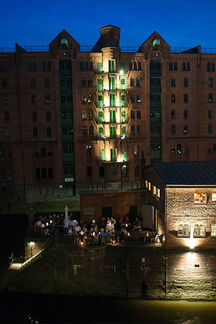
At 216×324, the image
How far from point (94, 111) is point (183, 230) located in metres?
28.7

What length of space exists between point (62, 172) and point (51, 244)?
22.5 meters

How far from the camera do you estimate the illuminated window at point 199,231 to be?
26828mm

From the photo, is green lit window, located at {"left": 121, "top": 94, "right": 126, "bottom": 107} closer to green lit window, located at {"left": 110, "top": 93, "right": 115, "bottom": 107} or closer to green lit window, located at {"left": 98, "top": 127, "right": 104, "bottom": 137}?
green lit window, located at {"left": 110, "top": 93, "right": 115, "bottom": 107}

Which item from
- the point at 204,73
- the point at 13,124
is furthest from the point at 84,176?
the point at 204,73

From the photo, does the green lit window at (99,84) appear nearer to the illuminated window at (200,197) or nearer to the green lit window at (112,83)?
the green lit window at (112,83)

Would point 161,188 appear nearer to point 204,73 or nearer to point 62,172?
point 62,172

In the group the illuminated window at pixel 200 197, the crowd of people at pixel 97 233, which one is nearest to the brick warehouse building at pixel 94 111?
the crowd of people at pixel 97 233

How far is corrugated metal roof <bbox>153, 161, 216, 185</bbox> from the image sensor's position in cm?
2694

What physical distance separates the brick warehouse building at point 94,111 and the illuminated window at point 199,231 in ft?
74.6

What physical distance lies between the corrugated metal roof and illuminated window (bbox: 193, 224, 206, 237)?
4.50 metres

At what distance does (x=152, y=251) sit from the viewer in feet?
87.2

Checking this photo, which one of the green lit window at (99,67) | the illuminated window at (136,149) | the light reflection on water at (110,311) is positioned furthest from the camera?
the illuminated window at (136,149)

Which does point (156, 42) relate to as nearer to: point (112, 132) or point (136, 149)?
point (112, 132)

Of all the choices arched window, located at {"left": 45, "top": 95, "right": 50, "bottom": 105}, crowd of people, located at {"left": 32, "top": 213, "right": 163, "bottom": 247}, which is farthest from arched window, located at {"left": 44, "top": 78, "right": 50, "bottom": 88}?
crowd of people, located at {"left": 32, "top": 213, "right": 163, "bottom": 247}
